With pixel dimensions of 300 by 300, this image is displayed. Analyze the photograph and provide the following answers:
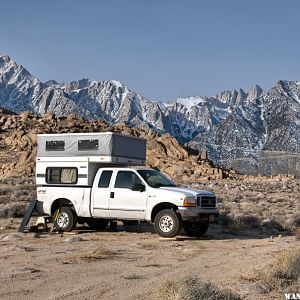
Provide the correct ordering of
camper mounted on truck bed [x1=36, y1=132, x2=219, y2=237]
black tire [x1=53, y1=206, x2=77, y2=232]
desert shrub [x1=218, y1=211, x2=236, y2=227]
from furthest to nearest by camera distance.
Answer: desert shrub [x1=218, y1=211, x2=236, y2=227]
black tire [x1=53, y1=206, x2=77, y2=232]
camper mounted on truck bed [x1=36, y1=132, x2=219, y2=237]

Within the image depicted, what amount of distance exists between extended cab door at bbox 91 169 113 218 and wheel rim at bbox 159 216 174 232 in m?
1.77

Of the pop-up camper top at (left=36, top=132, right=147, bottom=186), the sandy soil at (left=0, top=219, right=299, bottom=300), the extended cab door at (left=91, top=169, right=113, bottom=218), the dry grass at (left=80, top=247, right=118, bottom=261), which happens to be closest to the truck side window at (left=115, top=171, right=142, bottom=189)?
the extended cab door at (left=91, top=169, right=113, bottom=218)

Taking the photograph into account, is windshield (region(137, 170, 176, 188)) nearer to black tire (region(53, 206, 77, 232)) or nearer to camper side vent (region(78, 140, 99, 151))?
camper side vent (region(78, 140, 99, 151))

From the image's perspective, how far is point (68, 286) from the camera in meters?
10.0

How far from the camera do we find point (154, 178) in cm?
1819

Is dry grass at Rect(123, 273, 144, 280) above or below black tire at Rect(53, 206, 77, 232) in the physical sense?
below

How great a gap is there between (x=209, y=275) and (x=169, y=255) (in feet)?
9.02

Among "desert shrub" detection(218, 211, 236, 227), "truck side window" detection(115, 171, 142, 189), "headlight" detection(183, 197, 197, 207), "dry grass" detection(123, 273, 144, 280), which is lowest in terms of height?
"dry grass" detection(123, 273, 144, 280)

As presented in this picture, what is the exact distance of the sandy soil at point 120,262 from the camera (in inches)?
386

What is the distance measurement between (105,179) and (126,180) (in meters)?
0.69

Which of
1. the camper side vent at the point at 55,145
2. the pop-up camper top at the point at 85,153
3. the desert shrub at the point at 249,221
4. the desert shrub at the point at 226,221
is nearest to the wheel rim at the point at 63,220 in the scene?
the pop-up camper top at the point at 85,153

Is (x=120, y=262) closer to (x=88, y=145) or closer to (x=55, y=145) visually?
(x=88, y=145)

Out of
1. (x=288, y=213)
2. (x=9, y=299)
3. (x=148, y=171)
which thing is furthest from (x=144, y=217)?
(x=288, y=213)

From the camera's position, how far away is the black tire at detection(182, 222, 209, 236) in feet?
59.3
